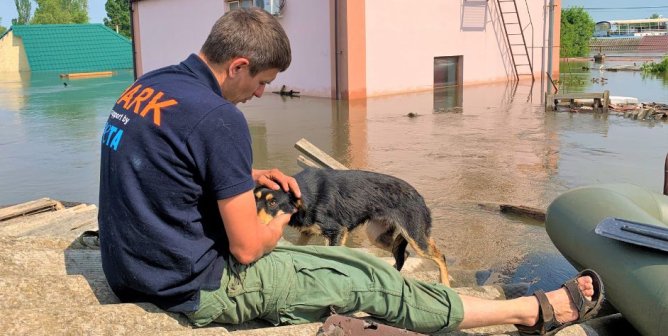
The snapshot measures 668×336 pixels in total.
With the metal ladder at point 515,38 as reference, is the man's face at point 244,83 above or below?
below

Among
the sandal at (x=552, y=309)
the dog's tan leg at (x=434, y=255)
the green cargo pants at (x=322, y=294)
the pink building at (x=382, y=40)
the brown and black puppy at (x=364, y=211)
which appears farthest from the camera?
the pink building at (x=382, y=40)

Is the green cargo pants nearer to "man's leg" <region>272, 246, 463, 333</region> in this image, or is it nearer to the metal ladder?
"man's leg" <region>272, 246, 463, 333</region>

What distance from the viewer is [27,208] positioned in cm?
573

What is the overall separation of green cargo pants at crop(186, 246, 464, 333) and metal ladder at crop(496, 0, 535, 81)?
20724 mm

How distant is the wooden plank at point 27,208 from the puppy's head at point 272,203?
3.23m

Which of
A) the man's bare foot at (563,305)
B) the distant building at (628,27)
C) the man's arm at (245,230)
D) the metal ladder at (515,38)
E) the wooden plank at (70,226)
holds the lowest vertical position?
the wooden plank at (70,226)

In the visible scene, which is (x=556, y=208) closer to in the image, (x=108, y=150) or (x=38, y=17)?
(x=108, y=150)

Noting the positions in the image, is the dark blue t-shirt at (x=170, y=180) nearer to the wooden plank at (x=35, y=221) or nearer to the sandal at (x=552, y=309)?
the sandal at (x=552, y=309)

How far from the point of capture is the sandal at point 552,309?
2803 mm

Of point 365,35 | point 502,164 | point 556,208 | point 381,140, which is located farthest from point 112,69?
point 556,208

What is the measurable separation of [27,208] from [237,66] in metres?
4.29

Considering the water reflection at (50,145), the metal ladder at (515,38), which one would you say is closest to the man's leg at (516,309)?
the water reflection at (50,145)

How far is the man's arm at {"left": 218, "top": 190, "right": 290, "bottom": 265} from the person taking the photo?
88.3 inches

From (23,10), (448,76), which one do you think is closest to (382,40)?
(448,76)
